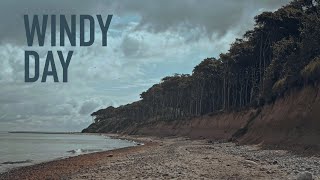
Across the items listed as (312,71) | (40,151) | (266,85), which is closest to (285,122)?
(312,71)

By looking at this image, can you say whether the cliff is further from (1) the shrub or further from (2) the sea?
(2) the sea

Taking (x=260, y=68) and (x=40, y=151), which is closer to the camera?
(x=40, y=151)

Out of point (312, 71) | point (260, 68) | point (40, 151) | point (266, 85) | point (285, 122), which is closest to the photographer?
point (312, 71)

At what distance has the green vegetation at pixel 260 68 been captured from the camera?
40.9 metres

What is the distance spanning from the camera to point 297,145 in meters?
32.6

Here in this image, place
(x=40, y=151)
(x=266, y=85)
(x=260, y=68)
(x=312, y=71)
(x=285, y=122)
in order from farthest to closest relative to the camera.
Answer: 1. (x=260, y=68)
2. (x=40, y=151)
3. (x=266, y=85)
4. (x=285, y=122)
5. (x=312, y=71)

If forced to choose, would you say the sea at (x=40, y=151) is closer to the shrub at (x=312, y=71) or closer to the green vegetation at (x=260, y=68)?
the green vegetation at (x=260, y=68)

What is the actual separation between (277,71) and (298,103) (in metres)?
14.8

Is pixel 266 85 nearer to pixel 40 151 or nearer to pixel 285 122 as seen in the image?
pixel 285 122

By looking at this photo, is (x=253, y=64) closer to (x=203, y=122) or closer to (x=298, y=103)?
(x=203, y=122)

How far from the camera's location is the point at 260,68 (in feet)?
225

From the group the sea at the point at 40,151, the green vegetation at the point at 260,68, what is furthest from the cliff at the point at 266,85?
the sea at the point at 40,151

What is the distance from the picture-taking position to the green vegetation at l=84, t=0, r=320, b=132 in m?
40.9

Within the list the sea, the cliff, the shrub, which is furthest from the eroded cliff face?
the sea
